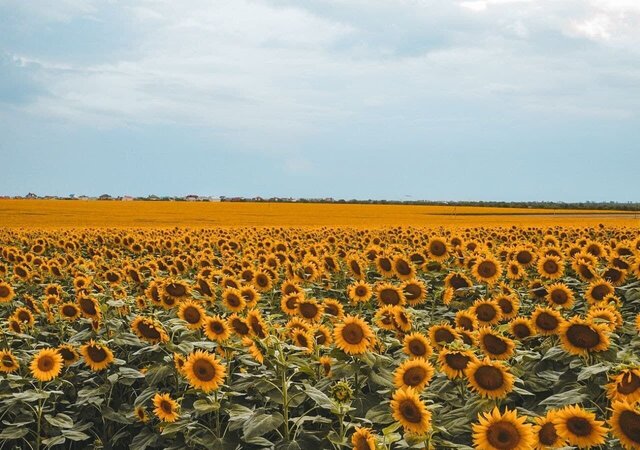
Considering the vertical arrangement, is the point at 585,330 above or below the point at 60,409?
above

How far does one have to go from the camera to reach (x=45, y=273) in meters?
10.3

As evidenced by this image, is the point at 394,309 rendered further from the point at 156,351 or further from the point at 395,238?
the point at 395,238

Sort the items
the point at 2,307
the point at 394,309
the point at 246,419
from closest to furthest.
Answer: the point at 246,419
the point at 394,309
the point at 2,307

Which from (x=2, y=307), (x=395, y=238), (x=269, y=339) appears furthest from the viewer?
(x=395, y=238)

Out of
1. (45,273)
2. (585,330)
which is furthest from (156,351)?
(45,273)

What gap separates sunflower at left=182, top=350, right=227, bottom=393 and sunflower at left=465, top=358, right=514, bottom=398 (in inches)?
68.8

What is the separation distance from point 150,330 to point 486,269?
4163mm

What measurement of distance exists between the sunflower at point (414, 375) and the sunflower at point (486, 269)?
390cm

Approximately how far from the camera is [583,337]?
470 centimetres

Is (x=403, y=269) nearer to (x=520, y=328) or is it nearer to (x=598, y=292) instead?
(x=598, y=292)

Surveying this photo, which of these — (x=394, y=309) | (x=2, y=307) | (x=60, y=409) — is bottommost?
(x=60, y=409)

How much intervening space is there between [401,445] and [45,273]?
26.4 feet

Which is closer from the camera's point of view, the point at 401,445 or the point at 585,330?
the point at 401,445

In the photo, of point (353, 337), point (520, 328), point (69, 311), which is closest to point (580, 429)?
point (353, 337)
